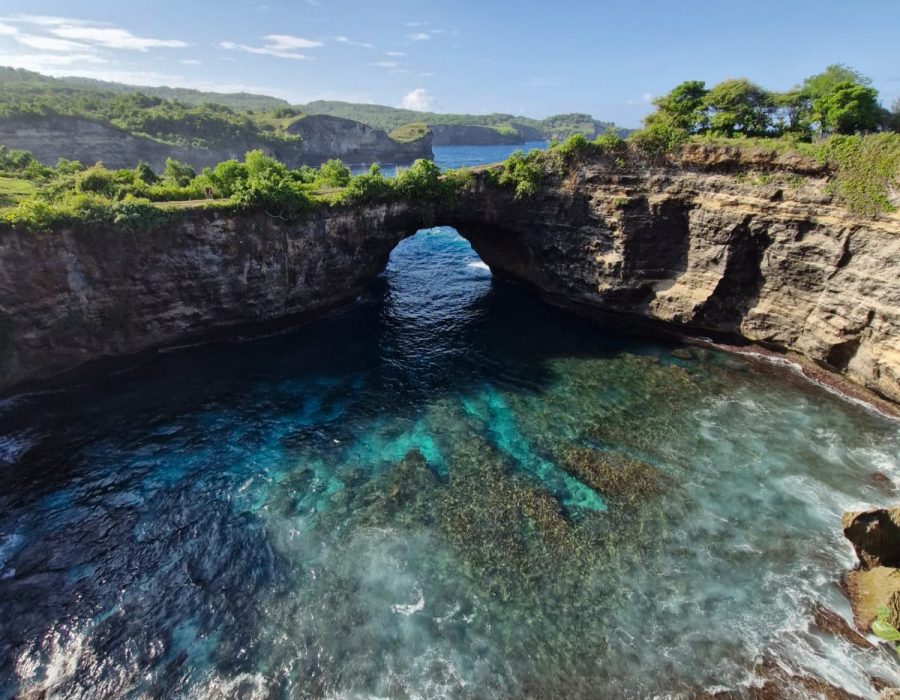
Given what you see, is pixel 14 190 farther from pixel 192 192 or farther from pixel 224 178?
pixel 224 178

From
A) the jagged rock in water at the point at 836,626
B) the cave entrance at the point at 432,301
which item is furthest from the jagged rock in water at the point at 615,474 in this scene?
the cave entrance at the point at 432,301

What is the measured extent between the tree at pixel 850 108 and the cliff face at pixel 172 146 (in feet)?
433

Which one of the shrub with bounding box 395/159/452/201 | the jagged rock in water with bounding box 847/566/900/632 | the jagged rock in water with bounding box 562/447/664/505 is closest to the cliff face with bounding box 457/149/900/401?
the shrub with bounding box 395/159/452/201

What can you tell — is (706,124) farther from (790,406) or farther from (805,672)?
(805,672)

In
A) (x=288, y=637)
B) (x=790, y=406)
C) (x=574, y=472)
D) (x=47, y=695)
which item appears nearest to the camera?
(x=47, y=695)

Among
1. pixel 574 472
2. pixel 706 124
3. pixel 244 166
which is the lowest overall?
pixel 574 472

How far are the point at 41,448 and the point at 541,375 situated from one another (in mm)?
32774

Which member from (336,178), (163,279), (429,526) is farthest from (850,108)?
(163,279)

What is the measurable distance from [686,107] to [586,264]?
1511 cm

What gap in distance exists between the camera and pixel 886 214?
27938 mm

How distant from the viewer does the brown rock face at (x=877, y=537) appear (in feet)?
65.1

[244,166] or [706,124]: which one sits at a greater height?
[706,124]

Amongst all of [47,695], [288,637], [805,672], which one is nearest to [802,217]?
[805,672]

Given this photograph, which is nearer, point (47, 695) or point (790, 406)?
point (47, 695)
